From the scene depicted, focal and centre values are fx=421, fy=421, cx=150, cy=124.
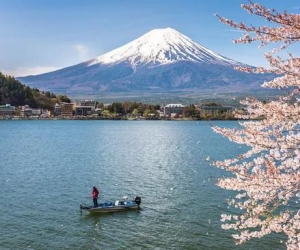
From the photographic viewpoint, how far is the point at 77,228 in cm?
1639

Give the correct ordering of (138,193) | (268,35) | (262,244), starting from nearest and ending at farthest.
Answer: (268,35)
(262,244)
(138,193)

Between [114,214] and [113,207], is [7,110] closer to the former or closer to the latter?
[113,207]

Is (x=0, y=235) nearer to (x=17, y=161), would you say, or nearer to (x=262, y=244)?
(x=262, y=244)

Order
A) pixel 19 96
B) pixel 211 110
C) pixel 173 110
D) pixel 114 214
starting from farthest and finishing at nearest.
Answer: pixel 19 96, pixel 173 110, pixel 211 110, pixel 114 214

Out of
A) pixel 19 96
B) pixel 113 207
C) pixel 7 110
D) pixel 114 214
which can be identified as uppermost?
pixel 19 96

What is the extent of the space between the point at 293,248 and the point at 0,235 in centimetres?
1198

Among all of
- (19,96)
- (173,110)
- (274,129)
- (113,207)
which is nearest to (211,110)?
(173,110)

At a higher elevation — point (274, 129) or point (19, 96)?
point (19, 96)

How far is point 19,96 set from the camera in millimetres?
148750

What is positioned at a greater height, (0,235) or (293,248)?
(293,248)

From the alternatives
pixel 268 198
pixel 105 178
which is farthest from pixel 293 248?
pixel 105 178

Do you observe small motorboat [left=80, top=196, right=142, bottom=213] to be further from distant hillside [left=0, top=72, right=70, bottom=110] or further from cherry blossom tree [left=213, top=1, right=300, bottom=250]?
distant hillside [left=0, top=72, right=70, bottom=110]

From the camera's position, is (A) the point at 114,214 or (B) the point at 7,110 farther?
(B) the point at 7,110

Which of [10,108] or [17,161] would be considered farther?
[10,108]
